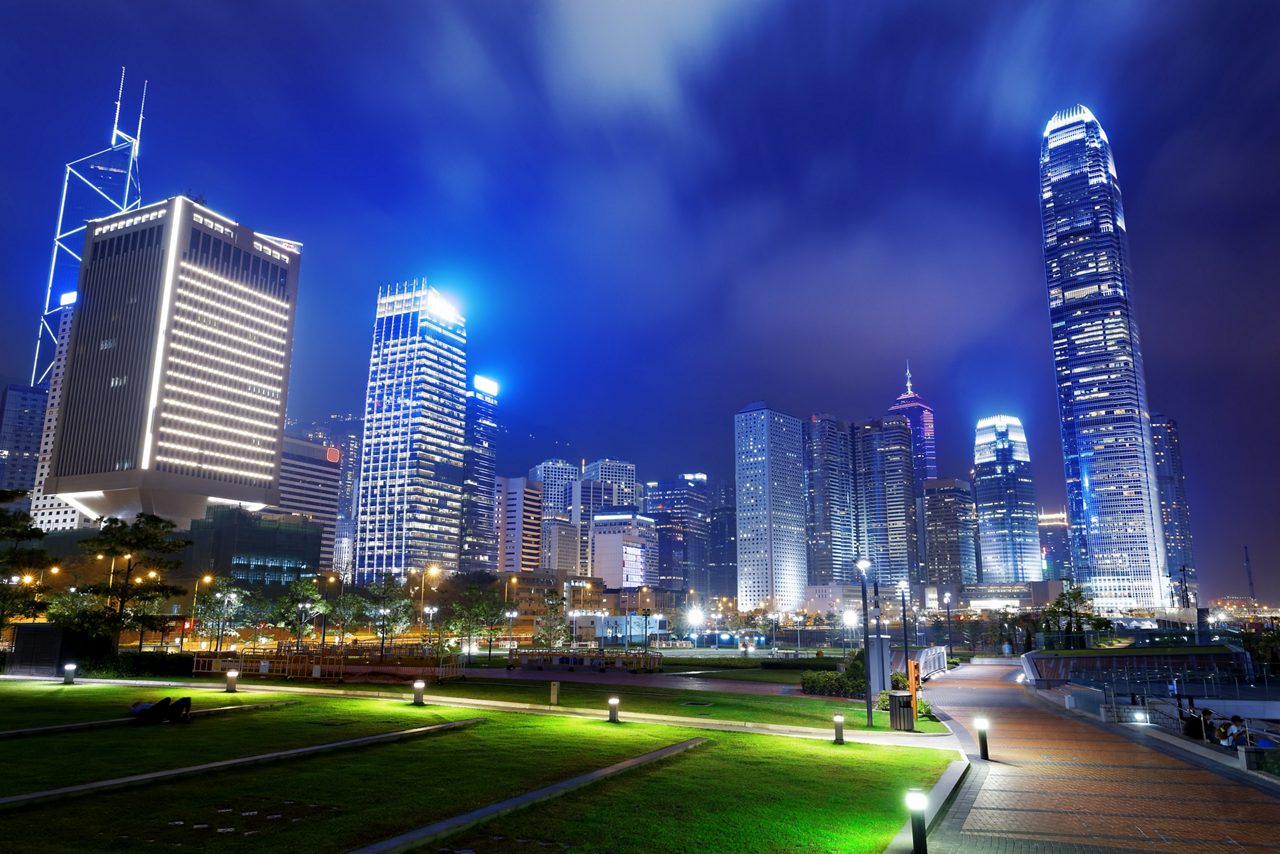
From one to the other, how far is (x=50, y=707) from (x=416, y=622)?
105 metres

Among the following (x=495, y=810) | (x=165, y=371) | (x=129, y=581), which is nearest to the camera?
(x=495, y=810)

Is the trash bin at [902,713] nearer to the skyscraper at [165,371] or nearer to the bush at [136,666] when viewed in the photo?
the bush at [136,666]

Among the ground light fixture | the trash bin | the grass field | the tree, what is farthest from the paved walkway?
the tree

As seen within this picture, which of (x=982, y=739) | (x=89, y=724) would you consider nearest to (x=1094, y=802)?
(x=982, y=739)

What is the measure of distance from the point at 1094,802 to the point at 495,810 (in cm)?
1160

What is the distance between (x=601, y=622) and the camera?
130m

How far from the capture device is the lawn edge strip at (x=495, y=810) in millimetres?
10539

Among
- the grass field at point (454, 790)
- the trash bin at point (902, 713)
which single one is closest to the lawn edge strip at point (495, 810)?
the grass field at point (454, 790)

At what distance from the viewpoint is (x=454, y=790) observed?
14.2 metres

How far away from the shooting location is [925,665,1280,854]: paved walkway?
1266 cm

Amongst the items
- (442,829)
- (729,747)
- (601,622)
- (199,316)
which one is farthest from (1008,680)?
(199,316)

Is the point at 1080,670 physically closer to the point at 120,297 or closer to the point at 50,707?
the point at 50,707

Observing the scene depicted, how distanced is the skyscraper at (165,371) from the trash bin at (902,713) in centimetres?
15247

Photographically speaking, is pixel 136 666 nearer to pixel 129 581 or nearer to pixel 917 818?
pixel 129 581
